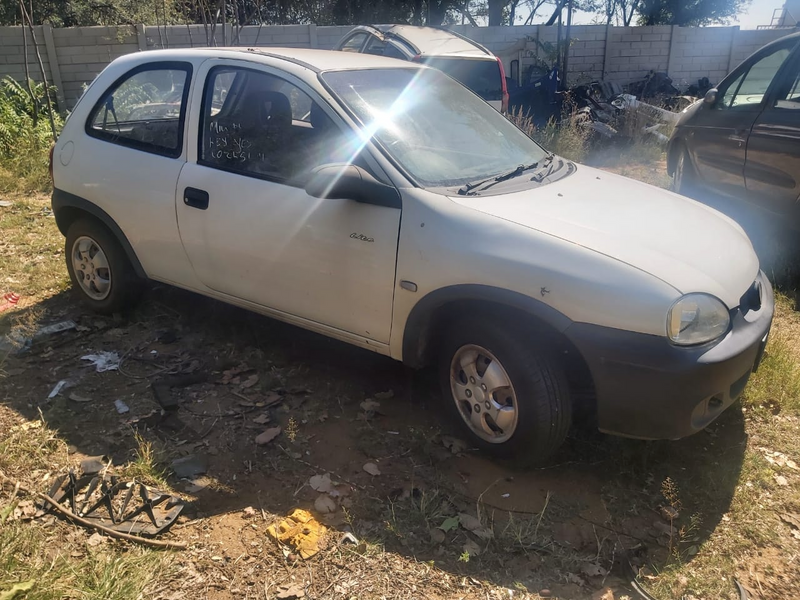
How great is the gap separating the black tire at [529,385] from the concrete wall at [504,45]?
906 centimetres

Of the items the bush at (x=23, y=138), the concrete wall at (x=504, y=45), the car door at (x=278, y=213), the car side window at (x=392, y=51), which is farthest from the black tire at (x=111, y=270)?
the concrete wall at (x=504, y=45)

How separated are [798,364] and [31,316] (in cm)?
525

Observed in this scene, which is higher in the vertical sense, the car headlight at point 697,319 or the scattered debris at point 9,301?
the car headlight at point 697,319

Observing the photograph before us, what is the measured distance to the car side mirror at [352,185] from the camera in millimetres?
3166

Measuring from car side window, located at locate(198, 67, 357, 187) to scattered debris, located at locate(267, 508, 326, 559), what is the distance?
170 cm

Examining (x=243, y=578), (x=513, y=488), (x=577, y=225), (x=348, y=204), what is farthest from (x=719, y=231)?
(x=243, y=578)

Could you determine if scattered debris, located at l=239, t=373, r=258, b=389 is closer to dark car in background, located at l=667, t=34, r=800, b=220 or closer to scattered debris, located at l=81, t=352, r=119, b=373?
scattered debris, located at l=81, t=352, r=119, b=373

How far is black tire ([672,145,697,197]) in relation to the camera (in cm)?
661

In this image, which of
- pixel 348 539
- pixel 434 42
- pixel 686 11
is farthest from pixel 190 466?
pixel 686 11

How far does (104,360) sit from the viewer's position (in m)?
4.30

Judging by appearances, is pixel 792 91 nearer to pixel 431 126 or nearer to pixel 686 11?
pixel 431 126

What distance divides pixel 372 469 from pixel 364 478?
77 mm

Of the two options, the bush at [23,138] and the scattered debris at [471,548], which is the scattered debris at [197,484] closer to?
the scattered debris at [471,548]

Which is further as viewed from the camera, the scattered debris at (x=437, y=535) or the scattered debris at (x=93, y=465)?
the scattered debris at (x=93, y=465)
